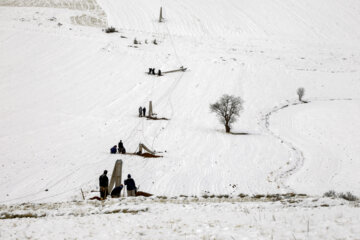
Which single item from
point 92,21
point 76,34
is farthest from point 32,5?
point 76,34

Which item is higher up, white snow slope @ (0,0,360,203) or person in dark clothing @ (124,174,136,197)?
white snow slope @ (0,0,360,203)

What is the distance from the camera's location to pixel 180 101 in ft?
108

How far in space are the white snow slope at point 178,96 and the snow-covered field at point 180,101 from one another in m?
0.14

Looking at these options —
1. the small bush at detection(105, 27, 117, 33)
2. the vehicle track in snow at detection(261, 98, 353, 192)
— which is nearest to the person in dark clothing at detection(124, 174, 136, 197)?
the vehicle track in snow at detection(261, 98, 353, 192)

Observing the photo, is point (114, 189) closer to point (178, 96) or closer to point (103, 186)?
point (103, 186)

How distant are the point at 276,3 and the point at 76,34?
49.9m

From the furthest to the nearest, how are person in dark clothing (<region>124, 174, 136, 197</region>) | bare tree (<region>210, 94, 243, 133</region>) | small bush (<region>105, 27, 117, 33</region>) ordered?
small bush (<region>105, 27, 117, 33</region>), bare tree (<region>210, 94, 243, 133</region>), person in dark clothing (<region>124, 174, 136, 197</region>)

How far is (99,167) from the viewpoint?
1645cm

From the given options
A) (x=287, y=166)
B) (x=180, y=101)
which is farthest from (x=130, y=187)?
(x=180, y=101)

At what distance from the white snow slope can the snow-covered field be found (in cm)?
14

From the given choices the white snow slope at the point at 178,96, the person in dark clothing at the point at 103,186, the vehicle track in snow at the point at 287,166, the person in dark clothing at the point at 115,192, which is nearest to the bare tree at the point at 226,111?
the white snow slope at the point at 178,96

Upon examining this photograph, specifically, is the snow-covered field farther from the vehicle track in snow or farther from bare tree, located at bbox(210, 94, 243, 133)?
bare tree, located at bbox(210, 94, 243, 133)

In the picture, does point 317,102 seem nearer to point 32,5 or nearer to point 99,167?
point 99,167

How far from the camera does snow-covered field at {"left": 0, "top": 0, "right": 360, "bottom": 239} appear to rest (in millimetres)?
15055
